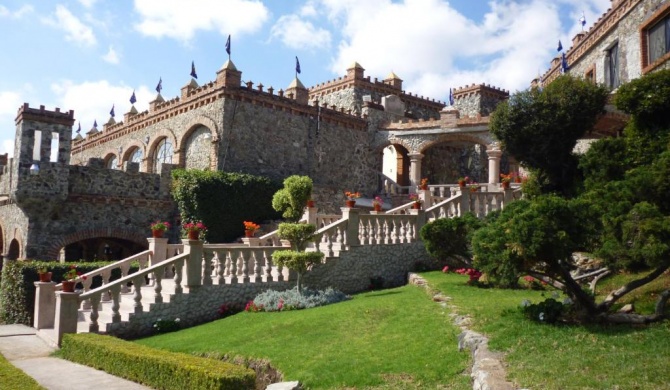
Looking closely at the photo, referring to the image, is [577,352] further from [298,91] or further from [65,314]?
[298,91]

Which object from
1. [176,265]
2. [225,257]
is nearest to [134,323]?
[176,265]

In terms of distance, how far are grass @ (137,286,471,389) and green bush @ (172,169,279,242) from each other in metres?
10.1

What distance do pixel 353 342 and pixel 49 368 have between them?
6097 millimetres

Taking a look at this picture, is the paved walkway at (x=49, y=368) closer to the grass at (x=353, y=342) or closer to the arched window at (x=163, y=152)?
the grass at (x=353, y=342)

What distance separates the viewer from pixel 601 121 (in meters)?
21.6

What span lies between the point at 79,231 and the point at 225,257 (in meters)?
11.2

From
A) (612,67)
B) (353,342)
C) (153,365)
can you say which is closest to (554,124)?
(612,67)

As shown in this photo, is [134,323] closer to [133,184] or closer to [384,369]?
[384,369]

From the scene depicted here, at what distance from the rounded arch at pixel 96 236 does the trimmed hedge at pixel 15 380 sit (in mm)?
14312

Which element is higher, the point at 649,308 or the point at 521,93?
the point at 521,93

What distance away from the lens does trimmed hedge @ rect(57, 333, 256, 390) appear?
27.3 feet

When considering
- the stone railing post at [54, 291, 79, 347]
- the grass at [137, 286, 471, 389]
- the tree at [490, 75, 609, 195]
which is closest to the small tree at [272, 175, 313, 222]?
the grass at [137, 286, 471, 389]

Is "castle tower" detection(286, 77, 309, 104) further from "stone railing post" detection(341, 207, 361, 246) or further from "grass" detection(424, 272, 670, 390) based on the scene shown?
"grass" detection(424, 272, 670, 390)

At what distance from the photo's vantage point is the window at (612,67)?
24031 mm
